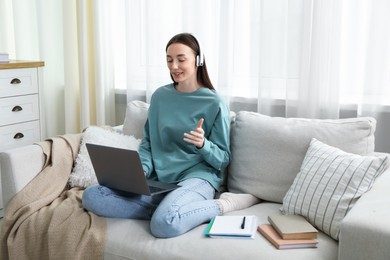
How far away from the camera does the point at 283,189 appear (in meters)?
2.07

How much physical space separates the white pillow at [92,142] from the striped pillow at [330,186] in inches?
34.1

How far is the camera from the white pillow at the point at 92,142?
223cm

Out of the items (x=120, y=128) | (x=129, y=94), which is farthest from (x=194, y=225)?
(x=129, y=94)

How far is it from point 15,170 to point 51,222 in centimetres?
32

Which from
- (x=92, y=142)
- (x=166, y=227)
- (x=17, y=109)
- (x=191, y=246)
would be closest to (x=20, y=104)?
(x=17, y=109)

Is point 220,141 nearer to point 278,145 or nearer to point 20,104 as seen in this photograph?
point 278,145

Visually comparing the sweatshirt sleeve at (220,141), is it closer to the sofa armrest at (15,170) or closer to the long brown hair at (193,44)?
the long brown hair at (193,44)

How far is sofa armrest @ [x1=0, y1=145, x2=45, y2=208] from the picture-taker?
2.04 m

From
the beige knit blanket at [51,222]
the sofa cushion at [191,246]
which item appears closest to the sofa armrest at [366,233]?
the sofa cushion at [191,246]

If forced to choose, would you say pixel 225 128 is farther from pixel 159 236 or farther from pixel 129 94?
pixel 129 94

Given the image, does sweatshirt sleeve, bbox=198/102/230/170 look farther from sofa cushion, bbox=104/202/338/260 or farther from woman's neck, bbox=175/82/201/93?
sofa cushion, bbox=104/202/338/260

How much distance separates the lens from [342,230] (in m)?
1.42

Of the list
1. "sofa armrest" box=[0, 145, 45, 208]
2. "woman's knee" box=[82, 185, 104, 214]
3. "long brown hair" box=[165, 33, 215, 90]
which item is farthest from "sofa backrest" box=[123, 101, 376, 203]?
"sofa armrest" box=[0, 145, 45, 208]

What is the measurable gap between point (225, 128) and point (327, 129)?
17.5 inches
